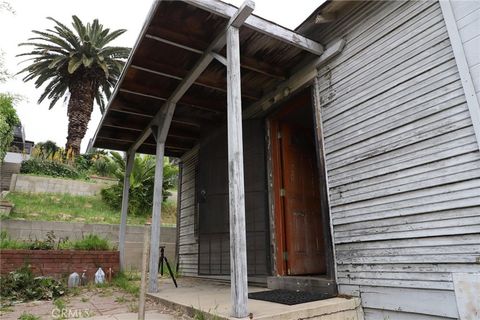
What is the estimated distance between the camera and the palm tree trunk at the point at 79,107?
15164mm

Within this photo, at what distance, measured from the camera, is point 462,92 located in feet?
8.57

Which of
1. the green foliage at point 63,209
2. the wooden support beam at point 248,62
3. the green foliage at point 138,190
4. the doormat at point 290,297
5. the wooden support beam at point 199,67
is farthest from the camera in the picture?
the green foliage at point 138,190

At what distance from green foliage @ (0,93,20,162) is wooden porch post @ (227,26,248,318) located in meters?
8.65

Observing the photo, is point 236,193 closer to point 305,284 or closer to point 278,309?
point 278,309

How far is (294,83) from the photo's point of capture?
178 inches

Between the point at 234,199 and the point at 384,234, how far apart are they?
60.6 inches

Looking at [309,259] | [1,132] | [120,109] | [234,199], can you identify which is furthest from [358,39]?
[1,132]

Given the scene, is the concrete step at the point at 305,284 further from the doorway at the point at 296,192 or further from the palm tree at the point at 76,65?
the palm tree at the point at 76,65

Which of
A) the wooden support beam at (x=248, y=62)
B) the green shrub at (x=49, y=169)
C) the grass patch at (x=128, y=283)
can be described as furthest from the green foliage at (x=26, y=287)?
the green shrub at (x=49, y=169)

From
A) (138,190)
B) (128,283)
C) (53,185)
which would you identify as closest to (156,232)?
(128,283)

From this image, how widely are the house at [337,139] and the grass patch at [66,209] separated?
19.3 ft

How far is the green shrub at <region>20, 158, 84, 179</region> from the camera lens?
14.2 m

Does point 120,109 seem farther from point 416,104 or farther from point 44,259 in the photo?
point 416,104

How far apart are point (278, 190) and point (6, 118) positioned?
9.07m
